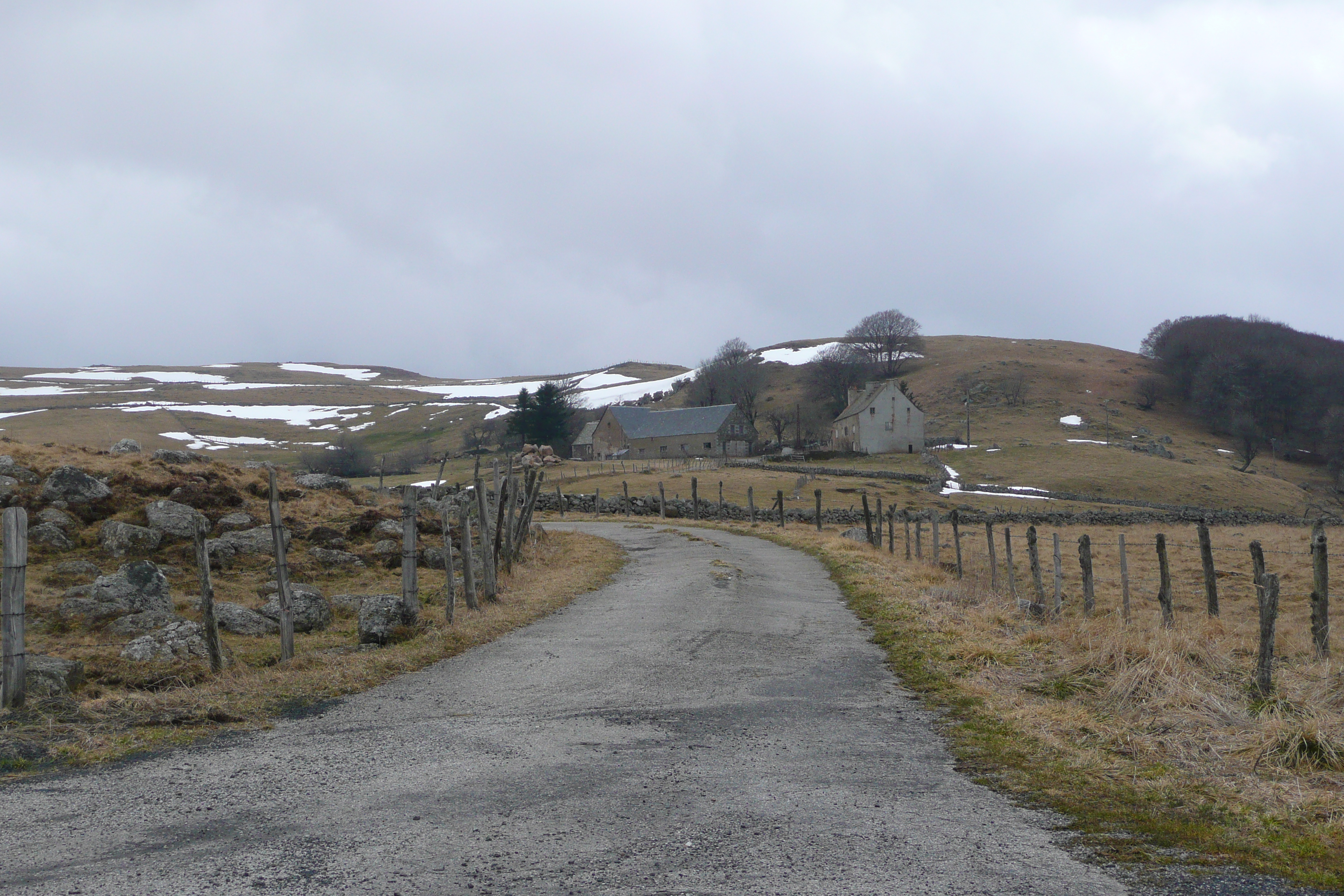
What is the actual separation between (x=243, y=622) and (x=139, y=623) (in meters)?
1.17

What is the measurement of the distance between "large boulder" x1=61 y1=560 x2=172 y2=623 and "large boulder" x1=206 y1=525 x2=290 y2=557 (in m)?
3.04

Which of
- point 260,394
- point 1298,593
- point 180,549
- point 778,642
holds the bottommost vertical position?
point 1298,593

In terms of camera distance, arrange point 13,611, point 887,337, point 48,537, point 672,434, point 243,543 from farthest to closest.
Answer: point 887,337
point 672,434
point 243,543
point 48,537
point 13,611

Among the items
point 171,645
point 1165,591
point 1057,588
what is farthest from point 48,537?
point 1165,591

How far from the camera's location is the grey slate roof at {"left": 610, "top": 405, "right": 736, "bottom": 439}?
96.2 m

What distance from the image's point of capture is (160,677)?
9289 mm

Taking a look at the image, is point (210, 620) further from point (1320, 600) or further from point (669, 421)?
point (669, 421)

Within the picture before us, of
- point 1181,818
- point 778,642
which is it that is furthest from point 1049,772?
point 778,642

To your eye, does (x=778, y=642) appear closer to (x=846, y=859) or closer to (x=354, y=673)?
(x=354, y=673)

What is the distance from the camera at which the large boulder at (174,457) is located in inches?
794

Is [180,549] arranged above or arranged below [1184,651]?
above

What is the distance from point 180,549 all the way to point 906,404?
82.3m

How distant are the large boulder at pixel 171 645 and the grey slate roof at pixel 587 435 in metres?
92.5

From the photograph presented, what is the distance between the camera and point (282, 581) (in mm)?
10617
